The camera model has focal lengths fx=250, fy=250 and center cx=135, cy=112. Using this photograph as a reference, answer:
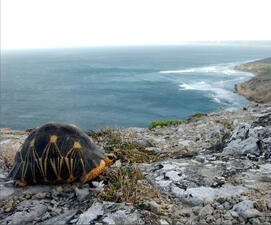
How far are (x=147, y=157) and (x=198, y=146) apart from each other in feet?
7.34

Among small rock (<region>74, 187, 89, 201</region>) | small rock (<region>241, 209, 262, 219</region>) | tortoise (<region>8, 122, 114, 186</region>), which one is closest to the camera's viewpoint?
small rock (<region>241, 209, 262, 219</region>)

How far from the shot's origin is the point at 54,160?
5094mm

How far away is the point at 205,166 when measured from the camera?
624 centimetres

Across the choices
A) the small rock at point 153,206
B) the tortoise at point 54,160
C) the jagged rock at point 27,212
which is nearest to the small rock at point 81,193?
the tortoise at point 54,160

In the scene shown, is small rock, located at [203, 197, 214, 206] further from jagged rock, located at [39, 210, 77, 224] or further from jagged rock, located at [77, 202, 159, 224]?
jagged rock, located at [39, 210, 77, 224]

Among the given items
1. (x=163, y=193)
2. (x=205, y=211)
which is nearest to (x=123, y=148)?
(x=163, y=193)

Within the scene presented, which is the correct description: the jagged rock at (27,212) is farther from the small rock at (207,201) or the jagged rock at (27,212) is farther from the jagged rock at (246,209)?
the jagged rock at (246,209)

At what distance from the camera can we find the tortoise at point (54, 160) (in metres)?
5.09

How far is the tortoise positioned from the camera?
A: 5.09 meters

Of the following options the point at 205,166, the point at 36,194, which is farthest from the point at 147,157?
the point at 36,194

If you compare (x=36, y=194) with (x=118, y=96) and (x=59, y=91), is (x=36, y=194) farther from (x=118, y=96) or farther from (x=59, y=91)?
(x=59, y=91)

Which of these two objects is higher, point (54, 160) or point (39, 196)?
point (54, 160)

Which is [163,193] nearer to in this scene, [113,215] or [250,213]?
[113,215]

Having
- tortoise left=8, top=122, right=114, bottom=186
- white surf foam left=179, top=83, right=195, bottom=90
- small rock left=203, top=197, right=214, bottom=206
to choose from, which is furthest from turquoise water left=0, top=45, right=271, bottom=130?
small rock left=203, top=197, right=214, bottom=206
